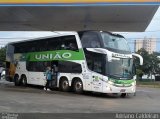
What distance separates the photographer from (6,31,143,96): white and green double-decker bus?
2220 cm

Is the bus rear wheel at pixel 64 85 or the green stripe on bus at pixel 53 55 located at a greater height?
the green stripe on bus at pixel 53 55

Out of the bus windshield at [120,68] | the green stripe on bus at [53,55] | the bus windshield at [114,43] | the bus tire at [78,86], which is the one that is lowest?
the bus tire at [78,86]

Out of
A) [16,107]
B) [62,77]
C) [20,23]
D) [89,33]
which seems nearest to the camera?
[16,107]

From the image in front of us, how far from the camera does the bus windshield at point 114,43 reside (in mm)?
22641

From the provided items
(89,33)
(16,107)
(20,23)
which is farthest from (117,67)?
(20,23)

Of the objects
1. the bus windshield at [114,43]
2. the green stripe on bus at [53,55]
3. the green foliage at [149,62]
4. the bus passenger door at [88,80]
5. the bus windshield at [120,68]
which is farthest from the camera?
the green foliage at [149,62]

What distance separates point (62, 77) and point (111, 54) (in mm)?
4424

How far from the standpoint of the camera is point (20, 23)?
3416 centimetres

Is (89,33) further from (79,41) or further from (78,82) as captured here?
(78,82)

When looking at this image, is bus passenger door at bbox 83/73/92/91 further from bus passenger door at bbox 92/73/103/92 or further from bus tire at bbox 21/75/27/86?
bus tire at bbox 21/75/27/86

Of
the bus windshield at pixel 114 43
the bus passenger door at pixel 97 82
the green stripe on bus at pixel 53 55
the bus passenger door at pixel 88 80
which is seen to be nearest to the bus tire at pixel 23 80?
the green stripe on bus at pixel 53 55

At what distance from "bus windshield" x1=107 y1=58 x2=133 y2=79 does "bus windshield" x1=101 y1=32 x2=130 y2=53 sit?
65 centimetres

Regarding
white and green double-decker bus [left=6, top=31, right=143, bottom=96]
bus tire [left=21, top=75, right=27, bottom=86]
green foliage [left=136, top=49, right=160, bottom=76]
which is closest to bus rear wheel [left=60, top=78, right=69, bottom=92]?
white and green double-decker bus [left=6, top=31, right=143, bottom=96]

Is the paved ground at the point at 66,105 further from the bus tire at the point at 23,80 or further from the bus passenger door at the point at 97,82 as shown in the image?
the bus tire at the point at 23,80
